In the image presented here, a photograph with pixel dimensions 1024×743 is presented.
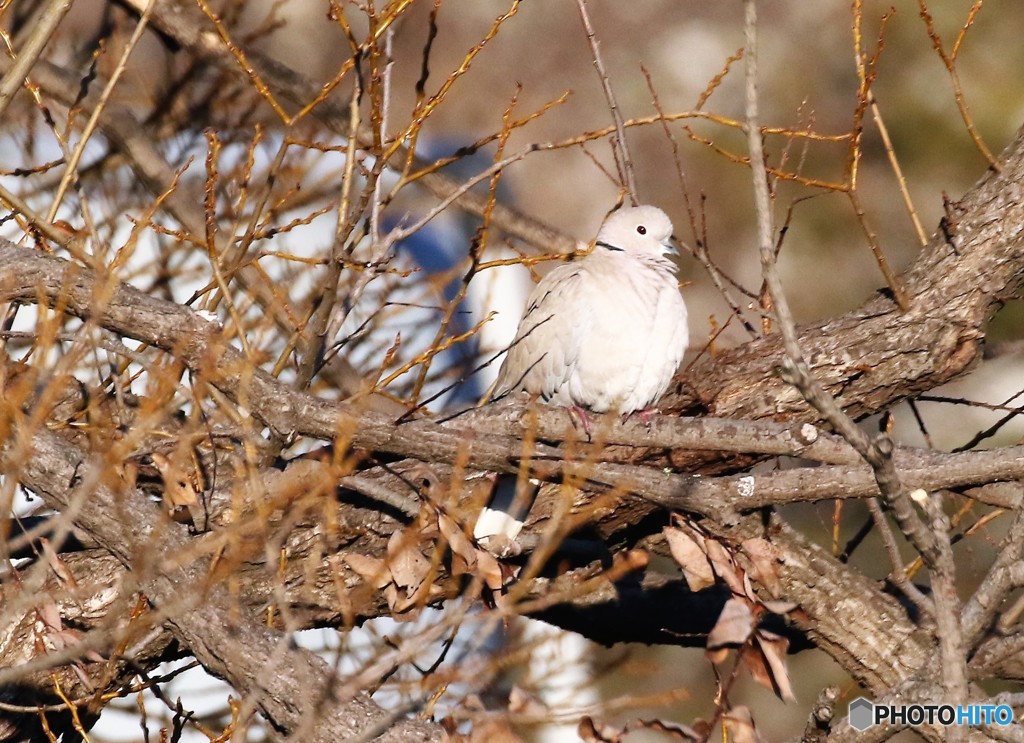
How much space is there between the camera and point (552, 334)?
429 centimetres

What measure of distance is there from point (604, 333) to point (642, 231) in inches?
20.3

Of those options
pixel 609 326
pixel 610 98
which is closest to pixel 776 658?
pixel 609 326

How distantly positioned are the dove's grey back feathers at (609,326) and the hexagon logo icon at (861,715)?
1322mm

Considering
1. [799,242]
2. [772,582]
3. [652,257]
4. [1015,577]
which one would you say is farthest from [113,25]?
[799,242]

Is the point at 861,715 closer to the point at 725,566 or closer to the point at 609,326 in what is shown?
the point at 725,566

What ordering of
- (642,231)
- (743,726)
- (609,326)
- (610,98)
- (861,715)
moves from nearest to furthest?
1. (743,726)
2. (861,715)
3. (609,326)
4. (610,98)
5. (642,231)

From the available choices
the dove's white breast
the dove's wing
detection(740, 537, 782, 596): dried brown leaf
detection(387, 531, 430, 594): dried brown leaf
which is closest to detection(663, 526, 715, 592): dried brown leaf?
detection(740, 537, 782, 596): dried brown leaf

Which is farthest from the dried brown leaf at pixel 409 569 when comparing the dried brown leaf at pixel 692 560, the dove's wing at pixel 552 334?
the dove's wing at pixel 552 334

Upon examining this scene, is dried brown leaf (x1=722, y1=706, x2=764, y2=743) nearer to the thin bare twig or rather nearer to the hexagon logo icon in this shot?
the hexagon logo icon

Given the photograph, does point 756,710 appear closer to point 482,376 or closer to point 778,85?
point 482,376

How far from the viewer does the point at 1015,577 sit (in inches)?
99.5

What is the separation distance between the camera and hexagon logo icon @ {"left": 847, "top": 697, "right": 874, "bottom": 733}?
2850 millimetres

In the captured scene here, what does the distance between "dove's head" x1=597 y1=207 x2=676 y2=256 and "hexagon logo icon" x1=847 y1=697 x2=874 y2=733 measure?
190cm
